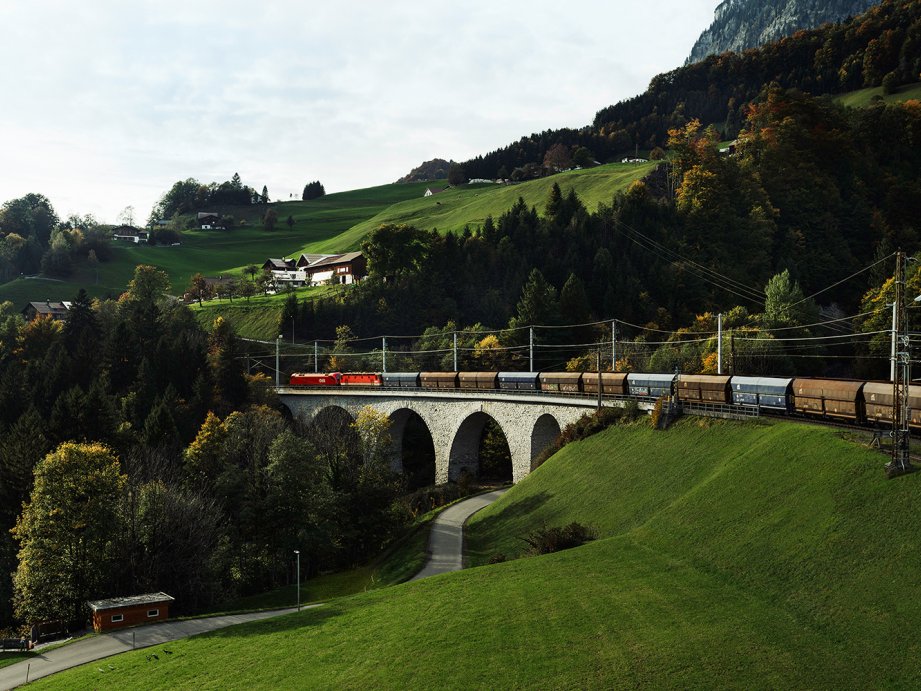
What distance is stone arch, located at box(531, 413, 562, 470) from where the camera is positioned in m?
63.6

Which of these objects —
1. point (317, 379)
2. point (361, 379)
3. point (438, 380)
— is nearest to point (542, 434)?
point (438, 380)

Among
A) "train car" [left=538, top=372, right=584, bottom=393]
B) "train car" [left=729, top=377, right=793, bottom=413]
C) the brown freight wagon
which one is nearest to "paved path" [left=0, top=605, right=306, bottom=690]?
"train car" [left=729, top=377, right=793, bottom=413]

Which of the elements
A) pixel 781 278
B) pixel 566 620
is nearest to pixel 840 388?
pixel 566 620

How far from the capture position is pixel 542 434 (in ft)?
210

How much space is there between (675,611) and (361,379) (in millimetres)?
71136

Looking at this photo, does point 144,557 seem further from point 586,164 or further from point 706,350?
point 586,164

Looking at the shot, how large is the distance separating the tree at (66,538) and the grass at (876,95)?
150 metres

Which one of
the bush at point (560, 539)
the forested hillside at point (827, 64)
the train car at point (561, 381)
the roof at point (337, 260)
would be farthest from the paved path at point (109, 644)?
the forested hillside at point (827, 64)

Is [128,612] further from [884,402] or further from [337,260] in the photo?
[337,260]

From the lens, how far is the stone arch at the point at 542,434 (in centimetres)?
6359

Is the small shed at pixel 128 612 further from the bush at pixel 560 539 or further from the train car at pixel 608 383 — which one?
the train car at pixel 608 383

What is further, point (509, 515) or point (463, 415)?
point (463, 415)

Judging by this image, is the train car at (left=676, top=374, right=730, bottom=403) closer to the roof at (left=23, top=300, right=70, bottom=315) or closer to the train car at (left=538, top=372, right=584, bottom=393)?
the train car at (left=538, top=372, right=584, bottom=393)

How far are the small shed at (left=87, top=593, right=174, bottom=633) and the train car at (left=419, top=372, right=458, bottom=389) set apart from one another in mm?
41276
